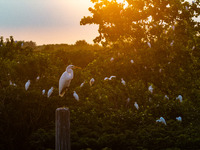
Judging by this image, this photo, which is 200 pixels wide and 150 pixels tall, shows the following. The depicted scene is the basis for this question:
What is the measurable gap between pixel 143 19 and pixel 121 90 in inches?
251

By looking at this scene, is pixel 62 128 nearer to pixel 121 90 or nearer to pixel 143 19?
pixel 121 90

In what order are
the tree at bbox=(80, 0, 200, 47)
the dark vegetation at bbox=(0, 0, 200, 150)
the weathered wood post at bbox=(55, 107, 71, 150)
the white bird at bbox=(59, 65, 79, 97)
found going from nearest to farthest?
1. the weathered wood post at bbox=(55, 107, 71, 150)
2. the dark vegetation at bbox=(0, 0, 200, 150)
3. the white bird at bbox=(59, 65, 79, 97)
4. the tree at bbox=(80, 0, 200, 47)

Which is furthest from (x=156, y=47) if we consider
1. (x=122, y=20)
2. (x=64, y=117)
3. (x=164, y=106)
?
(x=64, y=117)

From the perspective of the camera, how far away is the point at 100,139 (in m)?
9.18

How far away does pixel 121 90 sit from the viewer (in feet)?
53.5

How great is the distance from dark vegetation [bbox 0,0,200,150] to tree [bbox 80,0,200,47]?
0.06 meters

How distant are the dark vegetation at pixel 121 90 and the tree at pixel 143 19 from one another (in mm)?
58

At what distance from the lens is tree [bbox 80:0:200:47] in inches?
801

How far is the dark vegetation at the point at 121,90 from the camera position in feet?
32.4

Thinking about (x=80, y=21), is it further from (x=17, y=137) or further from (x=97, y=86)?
(x=17, y=137)

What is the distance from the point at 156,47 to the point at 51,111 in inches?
356

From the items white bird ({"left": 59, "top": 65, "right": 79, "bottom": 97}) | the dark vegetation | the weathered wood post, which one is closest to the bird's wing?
white bird ({"left": 59, "top": 65, "right": 79, "bottom": 97})

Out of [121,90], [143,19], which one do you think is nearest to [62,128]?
[121,90]

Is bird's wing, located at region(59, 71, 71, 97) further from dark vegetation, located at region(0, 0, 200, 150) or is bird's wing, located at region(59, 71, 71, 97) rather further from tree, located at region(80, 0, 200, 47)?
tree, located at region(80, 0, 200, 47)
